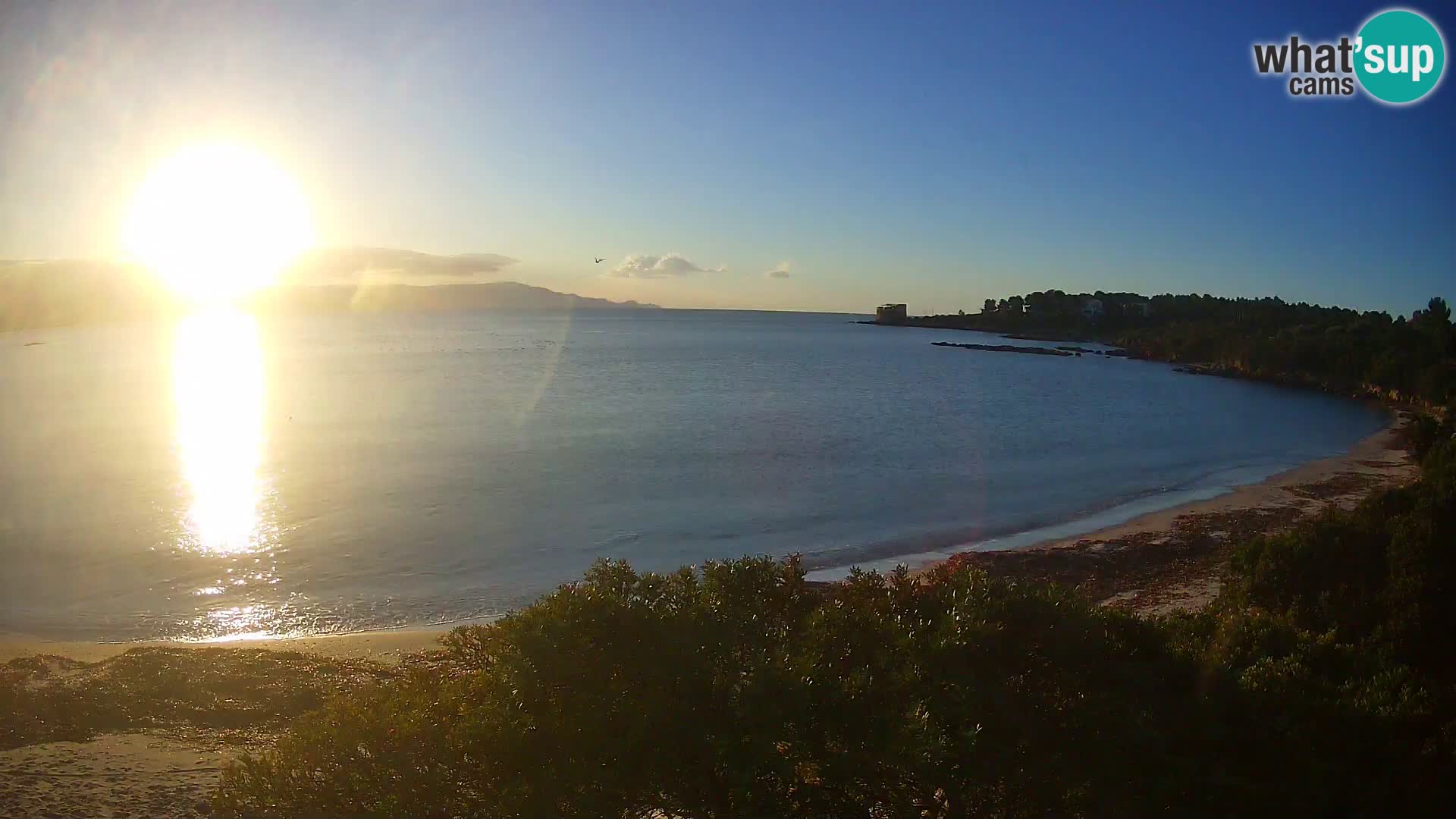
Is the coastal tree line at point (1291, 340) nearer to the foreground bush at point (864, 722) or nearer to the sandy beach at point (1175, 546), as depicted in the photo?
the sandy beach at point (1175, 546)

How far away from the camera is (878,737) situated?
15.4 ft

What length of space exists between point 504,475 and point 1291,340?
214ft

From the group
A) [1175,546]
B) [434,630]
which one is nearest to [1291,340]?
[1175,546]

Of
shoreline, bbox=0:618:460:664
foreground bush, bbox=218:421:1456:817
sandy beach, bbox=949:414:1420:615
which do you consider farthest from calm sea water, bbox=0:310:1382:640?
foreground bush, bbox=218:421:1456:817

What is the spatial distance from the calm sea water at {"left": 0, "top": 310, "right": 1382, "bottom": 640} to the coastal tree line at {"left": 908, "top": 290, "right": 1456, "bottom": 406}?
3.68 metres

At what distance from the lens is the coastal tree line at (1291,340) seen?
50.5 metres

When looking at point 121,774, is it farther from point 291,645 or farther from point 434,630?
point 434,630

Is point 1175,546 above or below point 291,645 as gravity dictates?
above

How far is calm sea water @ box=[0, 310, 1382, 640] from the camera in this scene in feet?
51.7

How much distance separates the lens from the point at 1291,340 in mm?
67250

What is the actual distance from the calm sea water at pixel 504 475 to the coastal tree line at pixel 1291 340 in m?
3.68

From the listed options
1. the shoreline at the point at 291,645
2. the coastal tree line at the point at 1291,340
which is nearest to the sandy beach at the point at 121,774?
the shoreline at the point at 291,645

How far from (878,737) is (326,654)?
951 centimetres

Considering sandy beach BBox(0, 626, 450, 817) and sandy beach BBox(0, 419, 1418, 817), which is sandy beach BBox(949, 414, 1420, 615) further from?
sandy beach BBox(0, 626, 450, 817)
